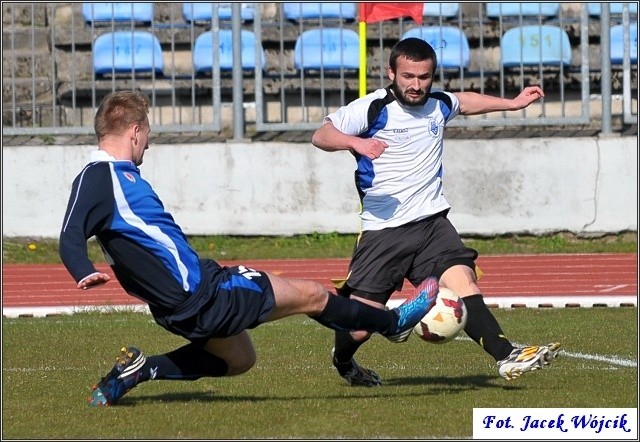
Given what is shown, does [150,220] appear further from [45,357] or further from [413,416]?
[45,357]

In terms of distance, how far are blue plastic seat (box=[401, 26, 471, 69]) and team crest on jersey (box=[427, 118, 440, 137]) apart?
900 centimetres

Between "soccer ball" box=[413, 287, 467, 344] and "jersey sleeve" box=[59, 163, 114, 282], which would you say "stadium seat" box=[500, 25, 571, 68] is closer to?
"soccer ball" box=[413, 287, 467, 344]

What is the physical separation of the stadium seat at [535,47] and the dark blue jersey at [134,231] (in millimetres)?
10913

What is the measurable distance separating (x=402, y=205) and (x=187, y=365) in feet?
5.23

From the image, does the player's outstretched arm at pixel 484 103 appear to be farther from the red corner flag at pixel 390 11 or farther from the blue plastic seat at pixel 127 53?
the blue plastic seat at pixel 127 53

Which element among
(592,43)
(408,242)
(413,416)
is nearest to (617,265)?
(592,43)

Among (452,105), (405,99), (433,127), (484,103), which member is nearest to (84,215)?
(405,99)

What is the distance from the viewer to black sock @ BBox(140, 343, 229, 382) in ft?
22.8

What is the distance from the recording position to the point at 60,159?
1630cm

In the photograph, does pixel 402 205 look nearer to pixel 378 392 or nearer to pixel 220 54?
pixel 378 392

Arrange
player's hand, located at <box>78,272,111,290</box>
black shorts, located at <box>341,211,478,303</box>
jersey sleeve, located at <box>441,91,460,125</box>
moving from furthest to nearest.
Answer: jersey sleeve, located at <box>441,91,460,125</box>
black shorts, located at <box>341,211,478,303</box>
player's hand, located at <box>78,272,111,290</box>

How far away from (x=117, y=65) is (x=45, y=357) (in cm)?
833

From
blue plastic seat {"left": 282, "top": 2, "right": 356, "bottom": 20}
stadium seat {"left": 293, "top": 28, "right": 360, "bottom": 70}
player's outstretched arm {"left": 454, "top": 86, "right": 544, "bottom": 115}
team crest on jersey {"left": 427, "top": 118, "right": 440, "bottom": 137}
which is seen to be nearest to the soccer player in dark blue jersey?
team crest on jersey {"left": 427, "top": 118, "right": 440, "bottom": 137}

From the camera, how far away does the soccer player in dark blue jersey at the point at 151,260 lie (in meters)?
6.22
